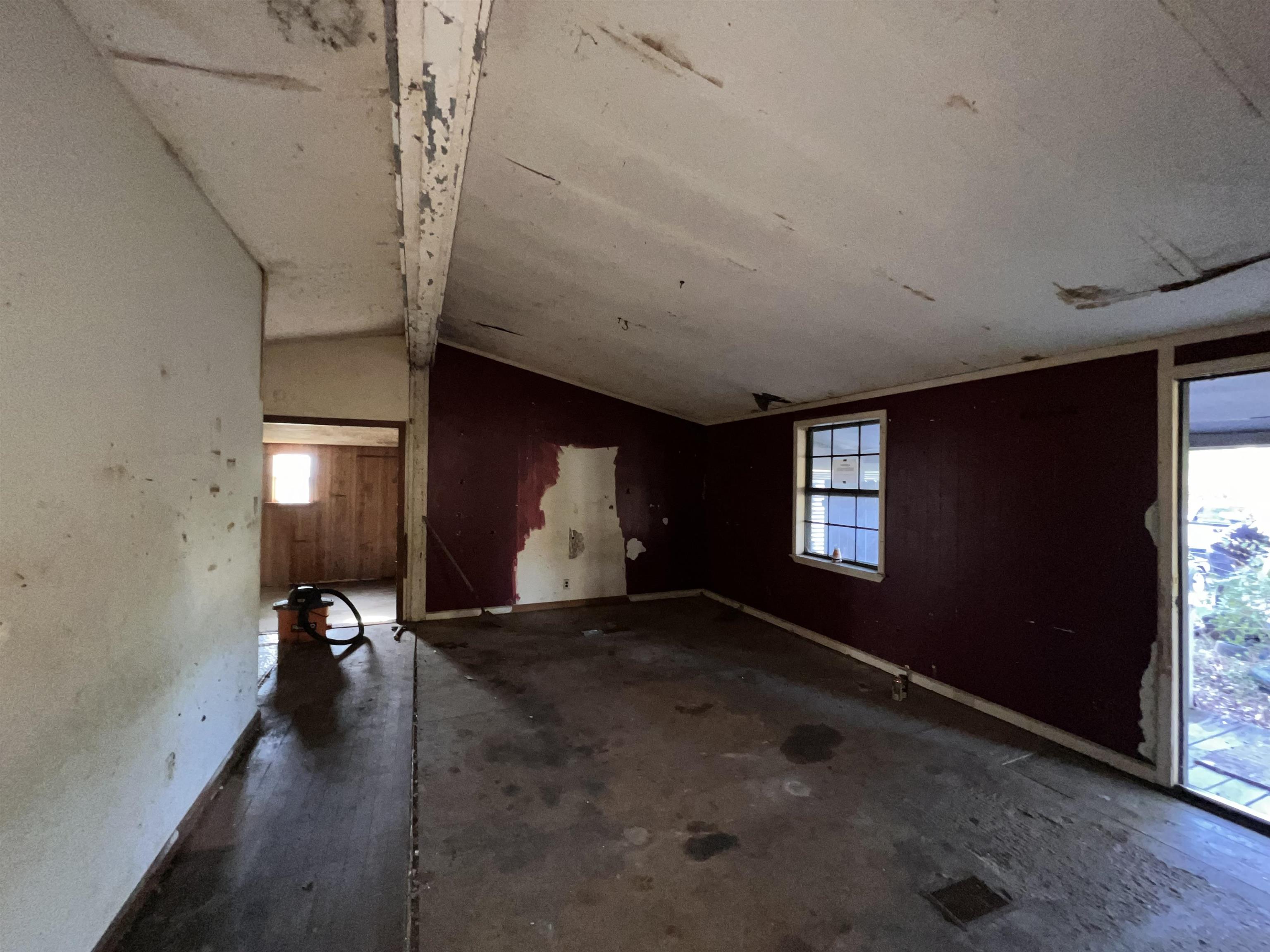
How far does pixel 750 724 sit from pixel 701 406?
366cm

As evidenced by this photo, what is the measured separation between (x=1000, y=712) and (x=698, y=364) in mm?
3285

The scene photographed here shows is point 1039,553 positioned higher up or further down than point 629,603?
higher up

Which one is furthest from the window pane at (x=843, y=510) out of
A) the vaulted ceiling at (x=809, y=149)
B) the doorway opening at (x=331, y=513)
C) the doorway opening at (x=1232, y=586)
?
the doorway opening at (x=331, y=513)

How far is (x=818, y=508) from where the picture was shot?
5137 mm

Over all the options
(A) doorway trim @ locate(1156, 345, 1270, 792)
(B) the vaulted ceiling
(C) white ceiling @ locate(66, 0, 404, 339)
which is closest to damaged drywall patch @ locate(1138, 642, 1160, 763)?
(A) doorway trim @ locate(1156, 345, 1270, 792)

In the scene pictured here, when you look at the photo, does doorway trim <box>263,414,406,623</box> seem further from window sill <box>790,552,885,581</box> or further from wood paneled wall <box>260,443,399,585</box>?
window sill <box>790,552,885,581</box>

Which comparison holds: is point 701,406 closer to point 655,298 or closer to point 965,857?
point 655,298

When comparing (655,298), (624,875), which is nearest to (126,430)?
(624,875)

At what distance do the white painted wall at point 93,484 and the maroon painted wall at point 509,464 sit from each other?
3.12 m

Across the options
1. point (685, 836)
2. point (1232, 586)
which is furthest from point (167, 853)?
point (1232, 586)

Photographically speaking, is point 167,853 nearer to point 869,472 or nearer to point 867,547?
point 867,547

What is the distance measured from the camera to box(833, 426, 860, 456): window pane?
4.67 meters

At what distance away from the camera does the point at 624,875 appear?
6.57ft

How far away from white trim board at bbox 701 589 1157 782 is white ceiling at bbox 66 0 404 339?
443cm
